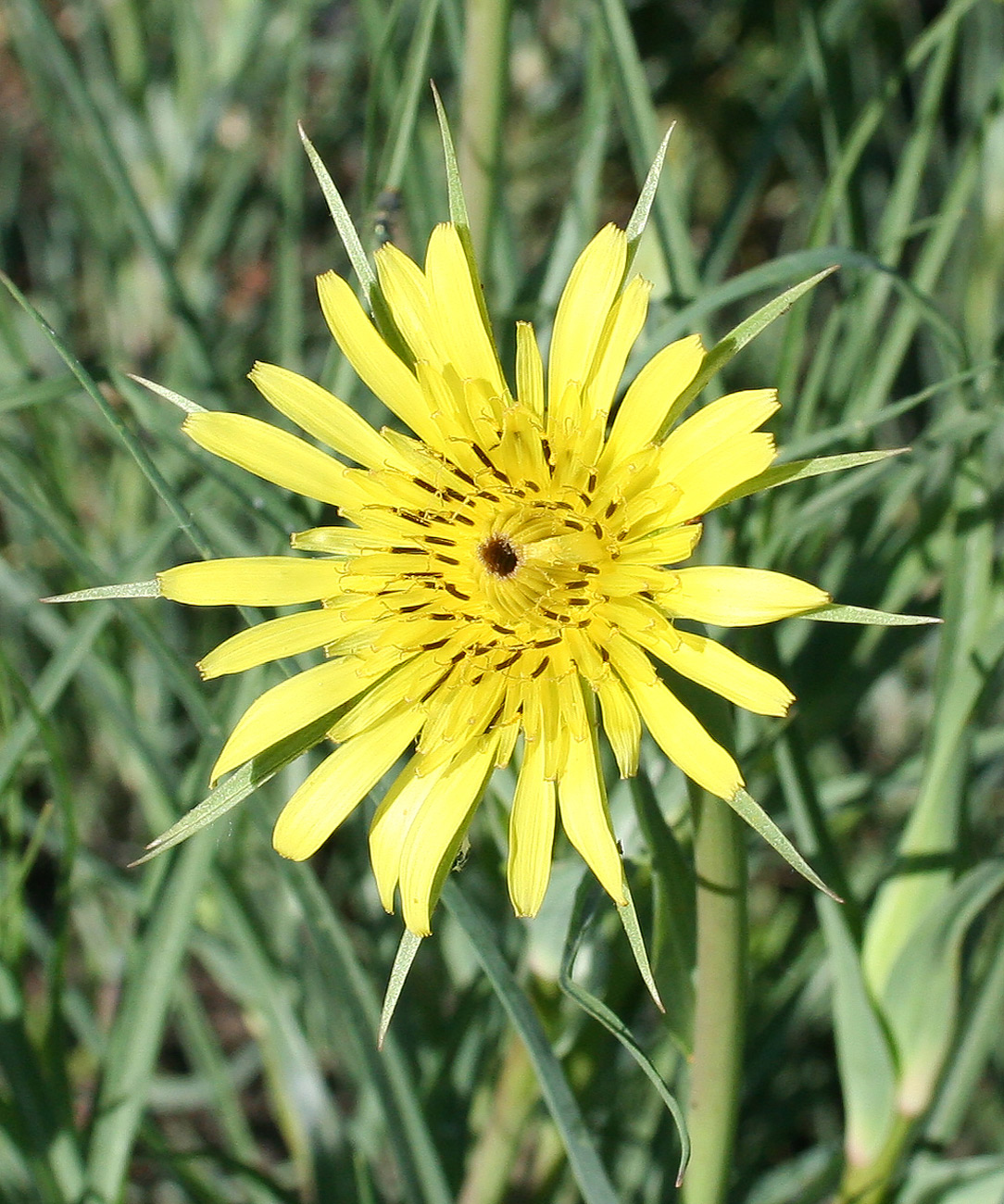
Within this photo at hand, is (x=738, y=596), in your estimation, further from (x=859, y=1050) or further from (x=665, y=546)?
(x=859, y=1050)

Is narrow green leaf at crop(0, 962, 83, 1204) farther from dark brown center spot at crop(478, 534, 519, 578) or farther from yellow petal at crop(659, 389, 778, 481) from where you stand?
yellow petal at crop(659, 389, 778, 481)

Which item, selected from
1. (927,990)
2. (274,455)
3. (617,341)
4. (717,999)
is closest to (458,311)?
(617,341)

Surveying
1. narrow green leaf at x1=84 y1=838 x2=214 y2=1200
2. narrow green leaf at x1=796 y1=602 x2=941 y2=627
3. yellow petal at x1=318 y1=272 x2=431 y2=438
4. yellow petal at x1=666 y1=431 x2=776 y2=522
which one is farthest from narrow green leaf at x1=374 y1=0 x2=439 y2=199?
narrow green leaf at x1=84 y1=838 x2=214 y2=1200

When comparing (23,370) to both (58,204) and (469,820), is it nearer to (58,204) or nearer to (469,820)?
(469,820)

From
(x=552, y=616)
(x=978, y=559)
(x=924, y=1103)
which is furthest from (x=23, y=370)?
(x=924, y=1103)

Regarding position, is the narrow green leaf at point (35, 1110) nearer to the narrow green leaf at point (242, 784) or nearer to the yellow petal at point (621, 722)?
the narrow green leaf at point (242, 784)
